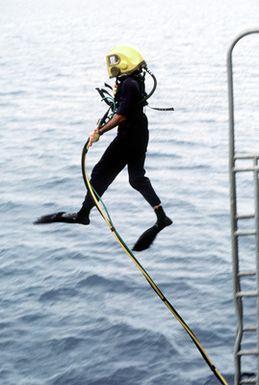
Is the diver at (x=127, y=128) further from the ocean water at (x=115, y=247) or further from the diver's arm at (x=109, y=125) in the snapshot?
the ocean water at (x=115, y=247)

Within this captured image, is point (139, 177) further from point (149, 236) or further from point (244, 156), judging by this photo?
point (244, 156)

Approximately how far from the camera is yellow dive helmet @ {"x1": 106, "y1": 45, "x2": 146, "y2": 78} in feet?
25.6

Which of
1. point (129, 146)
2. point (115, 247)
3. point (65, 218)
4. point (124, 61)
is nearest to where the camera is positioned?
point (124, 61)

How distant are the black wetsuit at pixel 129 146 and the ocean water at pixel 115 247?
35.0 feet

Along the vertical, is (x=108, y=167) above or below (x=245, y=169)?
above

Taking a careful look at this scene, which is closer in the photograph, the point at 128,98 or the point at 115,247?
the point at 128,98

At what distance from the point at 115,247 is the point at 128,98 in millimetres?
30218

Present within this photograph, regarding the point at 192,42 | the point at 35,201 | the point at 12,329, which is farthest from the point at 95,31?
the point at 12,329

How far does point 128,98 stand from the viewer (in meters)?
7.88

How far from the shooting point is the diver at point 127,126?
7.85 metres

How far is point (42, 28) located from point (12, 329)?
349 feet

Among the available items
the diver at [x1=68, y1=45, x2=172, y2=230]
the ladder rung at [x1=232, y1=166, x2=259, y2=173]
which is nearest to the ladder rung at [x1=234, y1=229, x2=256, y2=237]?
the ladder rung at [x1=232, y1=166, x2=259, y2=173]

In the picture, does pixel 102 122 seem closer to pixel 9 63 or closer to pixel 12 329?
pixel 12 329

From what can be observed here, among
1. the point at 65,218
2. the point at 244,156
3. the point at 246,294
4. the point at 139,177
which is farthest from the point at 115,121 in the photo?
the point at 246,294
